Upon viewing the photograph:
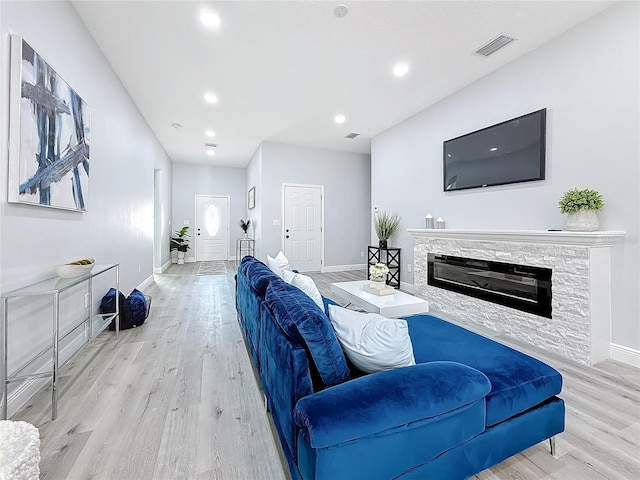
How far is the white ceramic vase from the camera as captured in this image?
94.0 inches

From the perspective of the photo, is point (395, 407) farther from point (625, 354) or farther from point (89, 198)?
point (89, 198)

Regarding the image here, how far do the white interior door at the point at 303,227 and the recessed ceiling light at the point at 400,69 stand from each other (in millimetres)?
3384

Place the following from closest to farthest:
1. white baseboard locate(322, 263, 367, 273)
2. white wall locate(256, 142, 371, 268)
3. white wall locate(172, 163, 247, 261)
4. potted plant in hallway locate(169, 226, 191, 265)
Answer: white wall locate(256, 142, 371, 268), white baseboard locate(322, 263, 367, 273), potted plant in hallway locate(169, 226, 191, 265), white wall locate(172, 163, 247, 261)

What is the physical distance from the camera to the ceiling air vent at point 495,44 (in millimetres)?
2736

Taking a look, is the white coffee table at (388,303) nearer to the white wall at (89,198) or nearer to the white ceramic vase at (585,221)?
the white ceramic vase at (585,221)

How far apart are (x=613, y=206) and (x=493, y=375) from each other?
2.17m

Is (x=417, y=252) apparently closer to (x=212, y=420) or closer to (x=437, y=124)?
(x=437, y=124)

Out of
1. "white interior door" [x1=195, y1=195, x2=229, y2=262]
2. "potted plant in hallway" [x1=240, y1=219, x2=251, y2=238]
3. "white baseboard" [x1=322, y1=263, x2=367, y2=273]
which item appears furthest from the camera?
"white interior door" [x1=195, y1=195, x2=229, y2=262]

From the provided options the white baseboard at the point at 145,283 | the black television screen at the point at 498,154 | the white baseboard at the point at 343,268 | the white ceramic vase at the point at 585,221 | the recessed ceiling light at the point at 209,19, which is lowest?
the white baseboard at the point at 145,283

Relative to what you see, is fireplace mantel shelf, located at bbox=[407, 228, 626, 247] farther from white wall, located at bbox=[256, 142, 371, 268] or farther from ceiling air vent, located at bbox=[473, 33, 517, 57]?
white wall, located at bbox=[256, 142, 371, 268]

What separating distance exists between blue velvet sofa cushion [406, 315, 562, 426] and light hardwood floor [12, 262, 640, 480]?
347 mm

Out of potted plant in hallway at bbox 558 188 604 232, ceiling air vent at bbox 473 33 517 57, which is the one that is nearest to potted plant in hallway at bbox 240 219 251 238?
ceiling air vent at bbox 473 33 517 57

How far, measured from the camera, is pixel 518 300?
2881mm

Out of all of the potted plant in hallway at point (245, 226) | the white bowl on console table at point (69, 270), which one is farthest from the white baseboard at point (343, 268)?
the white bowl on console table at point (69, 270)
